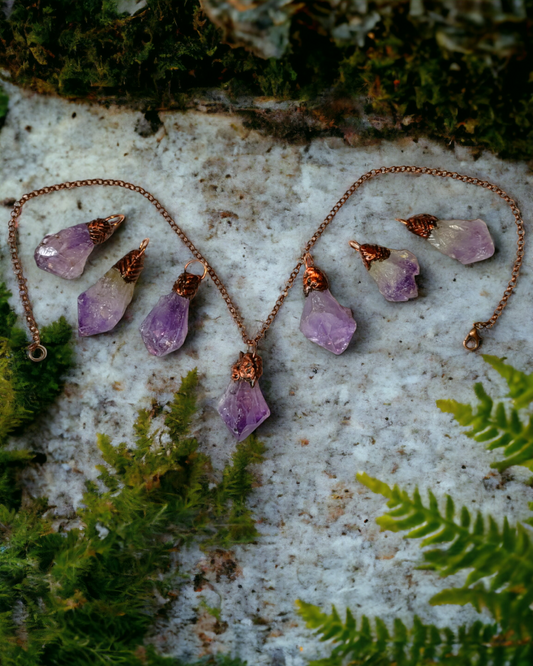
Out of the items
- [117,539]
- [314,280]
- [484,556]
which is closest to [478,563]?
[484,556]

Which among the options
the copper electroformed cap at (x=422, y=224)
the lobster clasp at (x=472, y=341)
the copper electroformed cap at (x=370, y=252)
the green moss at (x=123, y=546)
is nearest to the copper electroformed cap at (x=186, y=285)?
the green moss at (x=123, y=546)

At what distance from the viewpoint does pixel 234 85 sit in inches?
86.7

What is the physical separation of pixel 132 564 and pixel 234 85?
165cm

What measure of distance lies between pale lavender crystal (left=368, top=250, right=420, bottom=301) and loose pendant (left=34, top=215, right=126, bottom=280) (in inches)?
38.3

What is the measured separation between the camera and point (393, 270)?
2.07 m

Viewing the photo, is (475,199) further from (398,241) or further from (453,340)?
(453,340)

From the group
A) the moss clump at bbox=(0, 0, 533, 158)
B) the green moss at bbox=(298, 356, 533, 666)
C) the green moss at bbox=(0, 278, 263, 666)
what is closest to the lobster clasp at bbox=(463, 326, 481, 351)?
the green moss at bbox=(298, 356, 533, 666)

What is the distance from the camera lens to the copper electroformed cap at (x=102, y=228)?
7.32 ft

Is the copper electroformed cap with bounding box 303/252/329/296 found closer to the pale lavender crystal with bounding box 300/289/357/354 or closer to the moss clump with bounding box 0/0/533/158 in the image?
the pale lavender crystal with bounding box 300/289/357/354

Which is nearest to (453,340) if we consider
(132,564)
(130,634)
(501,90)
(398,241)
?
(398,241)

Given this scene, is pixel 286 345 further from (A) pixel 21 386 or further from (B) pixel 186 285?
(A) pixel 21 386

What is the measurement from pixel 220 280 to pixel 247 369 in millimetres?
373

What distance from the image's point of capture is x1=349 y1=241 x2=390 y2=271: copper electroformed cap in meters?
2.08

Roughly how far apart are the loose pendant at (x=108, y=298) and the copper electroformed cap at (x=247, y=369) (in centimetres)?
47
